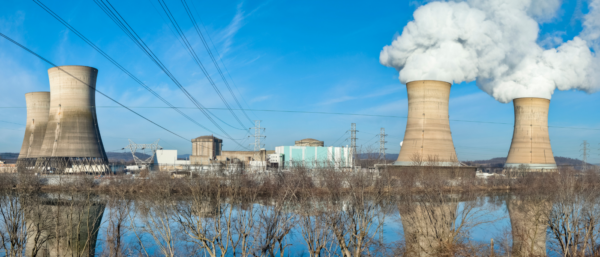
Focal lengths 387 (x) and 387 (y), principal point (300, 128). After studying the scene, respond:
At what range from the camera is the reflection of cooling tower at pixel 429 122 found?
1953 cm

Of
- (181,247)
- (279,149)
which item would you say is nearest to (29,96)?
(279,149)

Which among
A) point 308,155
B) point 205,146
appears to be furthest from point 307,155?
point 205,146

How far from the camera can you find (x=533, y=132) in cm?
2577

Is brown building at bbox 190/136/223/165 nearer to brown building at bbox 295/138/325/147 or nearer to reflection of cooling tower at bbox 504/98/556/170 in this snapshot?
brown building at bbox 295/138/325/147

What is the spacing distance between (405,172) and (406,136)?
2.02 metres

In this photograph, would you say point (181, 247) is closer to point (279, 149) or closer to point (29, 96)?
point (279, 149)

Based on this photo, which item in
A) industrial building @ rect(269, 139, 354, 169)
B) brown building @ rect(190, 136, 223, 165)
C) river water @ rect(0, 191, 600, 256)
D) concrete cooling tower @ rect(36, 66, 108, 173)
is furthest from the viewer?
brown building @ rect(190, 136, 223, 165)

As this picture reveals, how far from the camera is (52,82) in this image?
73.2 feet

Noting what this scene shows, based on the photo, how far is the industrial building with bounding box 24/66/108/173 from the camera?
2162 cm

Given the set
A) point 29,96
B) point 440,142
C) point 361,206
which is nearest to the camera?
point 361,206

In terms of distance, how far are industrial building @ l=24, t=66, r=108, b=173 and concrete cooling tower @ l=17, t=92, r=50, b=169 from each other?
3.82 metres

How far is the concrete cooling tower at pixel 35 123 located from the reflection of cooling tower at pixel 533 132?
3344 cm

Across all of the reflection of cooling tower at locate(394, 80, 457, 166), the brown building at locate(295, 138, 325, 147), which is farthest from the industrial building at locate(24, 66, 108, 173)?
the brown building at locate(295, 138, 325, 147)

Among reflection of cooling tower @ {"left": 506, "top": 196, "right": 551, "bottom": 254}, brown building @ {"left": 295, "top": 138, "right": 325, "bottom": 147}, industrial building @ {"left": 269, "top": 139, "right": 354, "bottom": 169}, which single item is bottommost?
reflection of cooling tower @ {"left": 506, "top": 196, "right": 551, "bottom": 254}
